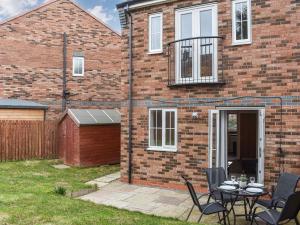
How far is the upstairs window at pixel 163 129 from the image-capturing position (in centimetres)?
975

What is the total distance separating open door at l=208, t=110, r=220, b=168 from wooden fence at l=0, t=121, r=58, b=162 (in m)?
9.22

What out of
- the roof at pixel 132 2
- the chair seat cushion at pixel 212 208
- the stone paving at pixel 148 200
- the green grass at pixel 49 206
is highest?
the roof at pixel 132 2

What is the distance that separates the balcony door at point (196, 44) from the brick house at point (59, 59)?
419 inches

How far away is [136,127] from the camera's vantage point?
10.4m

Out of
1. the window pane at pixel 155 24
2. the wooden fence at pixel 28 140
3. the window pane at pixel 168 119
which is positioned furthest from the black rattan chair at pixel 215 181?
the wooden fence at pixel 28 140

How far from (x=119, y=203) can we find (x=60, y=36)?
13136mm

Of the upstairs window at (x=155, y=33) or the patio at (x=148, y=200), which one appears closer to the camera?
the patio at (x=148, y=200)

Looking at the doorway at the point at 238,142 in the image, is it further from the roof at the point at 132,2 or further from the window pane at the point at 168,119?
the roof at the point at 132,2

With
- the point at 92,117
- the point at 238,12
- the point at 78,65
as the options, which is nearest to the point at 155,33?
the point at 238,12

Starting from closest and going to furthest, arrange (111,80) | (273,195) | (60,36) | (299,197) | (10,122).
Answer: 1. (299,197)
2. (273,195)
3. (10,122)
4. (60,36)
5. (111,80)

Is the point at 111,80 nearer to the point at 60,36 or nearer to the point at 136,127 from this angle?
the point at 60,36

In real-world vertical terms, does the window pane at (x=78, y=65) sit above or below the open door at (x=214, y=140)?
above

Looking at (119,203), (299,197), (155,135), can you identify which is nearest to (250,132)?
(155,135)

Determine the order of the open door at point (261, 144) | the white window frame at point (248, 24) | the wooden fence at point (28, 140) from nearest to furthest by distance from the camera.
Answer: the open door at point (261, 144), the white window frame at point (248, 24), the wooden fence at point (28, 140)
